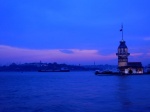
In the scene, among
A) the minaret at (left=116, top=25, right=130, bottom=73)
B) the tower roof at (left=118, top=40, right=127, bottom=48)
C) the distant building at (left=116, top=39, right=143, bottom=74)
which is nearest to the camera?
the distant building at (left=116, top=39, right=143, bottom=74)

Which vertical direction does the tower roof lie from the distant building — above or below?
above

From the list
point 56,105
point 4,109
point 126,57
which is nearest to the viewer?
point 4,109

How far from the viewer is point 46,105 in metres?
26.9

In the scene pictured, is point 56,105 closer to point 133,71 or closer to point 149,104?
point 149,104

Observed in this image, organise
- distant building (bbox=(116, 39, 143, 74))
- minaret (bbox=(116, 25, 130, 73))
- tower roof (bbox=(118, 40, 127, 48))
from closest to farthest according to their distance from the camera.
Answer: distant building (bbox=(116, 39, 143, 74))
minaret (bbox=(116, 25, 130, 73))
tower roof (bbox=(118, 40, 127, 48))

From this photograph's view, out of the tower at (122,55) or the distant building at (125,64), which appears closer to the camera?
the distant building at (125,64)

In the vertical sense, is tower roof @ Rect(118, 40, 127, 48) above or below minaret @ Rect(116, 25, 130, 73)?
above

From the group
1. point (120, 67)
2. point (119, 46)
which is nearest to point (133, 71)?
point (120, 67)

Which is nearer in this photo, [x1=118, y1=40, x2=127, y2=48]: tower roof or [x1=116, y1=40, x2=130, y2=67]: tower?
[x1=116, y1=40, x2=130, y2=67]: tower

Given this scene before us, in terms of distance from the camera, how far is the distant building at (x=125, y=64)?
11162 centimetres

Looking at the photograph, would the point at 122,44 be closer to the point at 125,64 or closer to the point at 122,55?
the point at 122,55

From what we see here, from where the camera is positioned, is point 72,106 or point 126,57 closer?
point 72,106

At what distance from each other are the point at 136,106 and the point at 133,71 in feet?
290

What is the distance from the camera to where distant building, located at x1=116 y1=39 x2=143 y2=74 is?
112m
